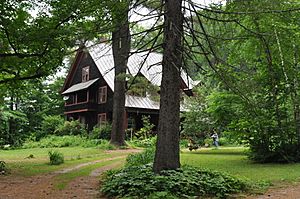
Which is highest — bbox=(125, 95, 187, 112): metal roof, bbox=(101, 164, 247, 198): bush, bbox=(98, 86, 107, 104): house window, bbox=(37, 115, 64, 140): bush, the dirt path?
bbox=(98, 86, 107, 104): house window

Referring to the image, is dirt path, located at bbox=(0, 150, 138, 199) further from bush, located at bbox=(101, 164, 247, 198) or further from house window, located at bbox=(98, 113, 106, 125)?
house window, located at bbox=(98, 113, 106, 125)

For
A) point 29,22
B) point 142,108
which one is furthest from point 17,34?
point 142,108

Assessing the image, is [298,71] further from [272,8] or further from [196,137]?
[196,137]

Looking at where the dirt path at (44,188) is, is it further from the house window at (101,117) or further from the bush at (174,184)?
the house window at (101,117)

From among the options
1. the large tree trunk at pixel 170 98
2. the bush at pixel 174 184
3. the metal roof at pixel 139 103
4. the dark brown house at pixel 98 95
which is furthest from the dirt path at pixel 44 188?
the metal roof at pixel 139 103

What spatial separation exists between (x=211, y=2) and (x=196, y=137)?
18968mm

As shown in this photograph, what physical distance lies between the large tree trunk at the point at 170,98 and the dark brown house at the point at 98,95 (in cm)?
2095

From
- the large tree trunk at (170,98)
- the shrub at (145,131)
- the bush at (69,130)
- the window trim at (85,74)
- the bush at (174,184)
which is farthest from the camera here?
the window trim at (85,74)

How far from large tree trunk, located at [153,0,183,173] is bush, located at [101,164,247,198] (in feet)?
1.35

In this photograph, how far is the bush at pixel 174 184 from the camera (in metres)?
7.37

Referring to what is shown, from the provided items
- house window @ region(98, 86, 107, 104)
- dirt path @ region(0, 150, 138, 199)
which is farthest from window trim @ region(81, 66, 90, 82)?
dirt path @ region(0, 150, 138, 199)

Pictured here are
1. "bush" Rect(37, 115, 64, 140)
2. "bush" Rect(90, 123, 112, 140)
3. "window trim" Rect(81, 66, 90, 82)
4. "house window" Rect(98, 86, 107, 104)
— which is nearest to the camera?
"bush" Rect(90, 123, 112, 140)

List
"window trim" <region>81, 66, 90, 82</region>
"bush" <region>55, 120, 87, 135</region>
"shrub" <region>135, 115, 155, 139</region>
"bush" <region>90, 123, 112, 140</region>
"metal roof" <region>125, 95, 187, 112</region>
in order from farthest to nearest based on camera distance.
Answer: "window trim" <region>81, 66, 90, 82</region> → "bush" <region>55, 120, 87, 135</region> → "metal roof" <region>125, 95, 187, 112</region> → "bush" <region>90, 123, 112, 140</region> → "shrub" <region>135, 115, 155, 139</region>

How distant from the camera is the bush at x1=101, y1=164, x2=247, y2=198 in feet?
24.2
